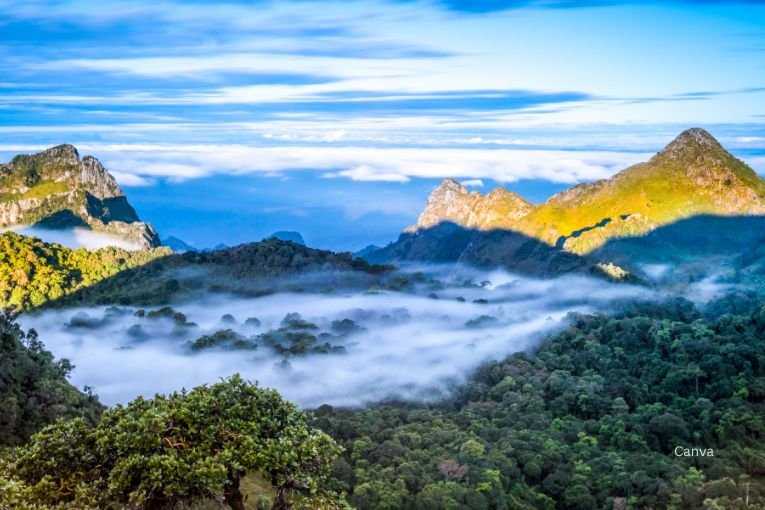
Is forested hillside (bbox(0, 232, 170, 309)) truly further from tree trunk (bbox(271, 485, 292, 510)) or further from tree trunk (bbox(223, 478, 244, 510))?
tree trunk (bbox(271, 485, 292, 510))

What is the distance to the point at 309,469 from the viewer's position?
86.2 ft

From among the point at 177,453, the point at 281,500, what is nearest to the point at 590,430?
the point at 281,500

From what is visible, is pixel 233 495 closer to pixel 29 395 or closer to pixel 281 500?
pixel 281 500

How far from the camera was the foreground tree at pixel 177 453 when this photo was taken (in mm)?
22922

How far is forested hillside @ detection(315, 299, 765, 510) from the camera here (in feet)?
283

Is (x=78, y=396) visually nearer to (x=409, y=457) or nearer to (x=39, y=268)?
(x=409, y=457)

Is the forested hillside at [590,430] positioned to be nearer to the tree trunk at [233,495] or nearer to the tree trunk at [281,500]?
the tree trunk at [281,500]

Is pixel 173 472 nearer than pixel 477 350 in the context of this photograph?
Yes

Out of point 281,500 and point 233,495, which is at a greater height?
point 233,495

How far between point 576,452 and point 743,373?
36081mm

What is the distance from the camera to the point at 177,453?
2409 centimetres

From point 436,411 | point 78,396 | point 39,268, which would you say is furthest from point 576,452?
point 39,268

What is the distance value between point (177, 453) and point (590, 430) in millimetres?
100325

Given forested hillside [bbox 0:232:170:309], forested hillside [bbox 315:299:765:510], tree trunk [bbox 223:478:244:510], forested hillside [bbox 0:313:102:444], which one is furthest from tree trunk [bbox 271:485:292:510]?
forested hillside [bbox 0:232:170:309]
